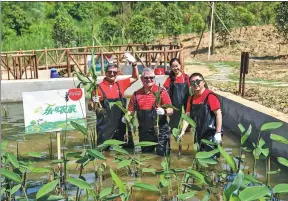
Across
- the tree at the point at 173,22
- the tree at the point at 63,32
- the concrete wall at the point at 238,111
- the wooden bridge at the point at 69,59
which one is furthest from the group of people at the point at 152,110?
the tree at the point at 173,22

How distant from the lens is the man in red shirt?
5551 millimetres

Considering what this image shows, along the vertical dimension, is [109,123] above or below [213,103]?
below

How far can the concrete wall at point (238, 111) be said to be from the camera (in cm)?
→ 613

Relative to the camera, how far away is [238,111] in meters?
7.78

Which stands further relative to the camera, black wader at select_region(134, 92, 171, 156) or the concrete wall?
the concrete wall

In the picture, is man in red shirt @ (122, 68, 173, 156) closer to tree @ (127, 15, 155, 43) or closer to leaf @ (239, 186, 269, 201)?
leaf @ (239, 186, 269, 201)

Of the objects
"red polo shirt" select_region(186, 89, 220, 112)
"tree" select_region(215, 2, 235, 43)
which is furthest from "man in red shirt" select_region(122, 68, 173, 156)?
"tree" select_region(215, 2, 235, 43)

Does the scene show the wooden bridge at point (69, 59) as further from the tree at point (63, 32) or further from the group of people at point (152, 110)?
the tree at point (63, 32)

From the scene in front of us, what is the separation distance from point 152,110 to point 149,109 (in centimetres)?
4

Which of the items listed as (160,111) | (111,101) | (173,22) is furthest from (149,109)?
(173,22)

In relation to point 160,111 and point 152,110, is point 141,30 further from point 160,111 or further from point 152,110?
point 160,111

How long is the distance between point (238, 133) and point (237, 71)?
7429mm

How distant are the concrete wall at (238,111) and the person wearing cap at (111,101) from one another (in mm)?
456

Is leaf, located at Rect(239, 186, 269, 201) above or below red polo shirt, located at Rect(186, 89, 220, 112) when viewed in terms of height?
above
